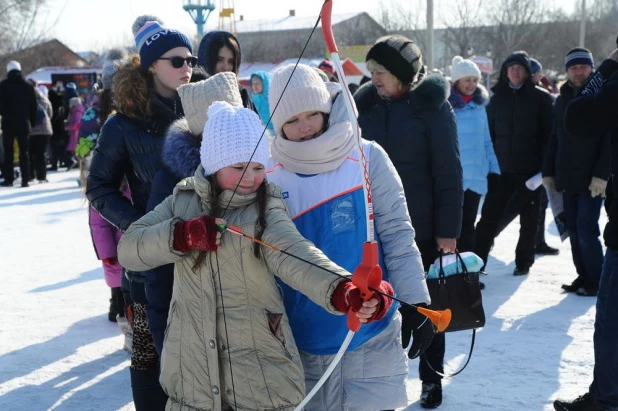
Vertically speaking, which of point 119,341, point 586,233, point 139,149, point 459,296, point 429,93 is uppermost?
point 429,93

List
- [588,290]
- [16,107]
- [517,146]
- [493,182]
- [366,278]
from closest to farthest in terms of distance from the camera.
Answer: [366,278], [588,290], [517,146], [493,182], [16,107]

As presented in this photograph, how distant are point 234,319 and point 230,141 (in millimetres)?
537

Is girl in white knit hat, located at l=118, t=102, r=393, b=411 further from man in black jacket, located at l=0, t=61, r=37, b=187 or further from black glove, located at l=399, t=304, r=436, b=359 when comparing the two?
man in black jacket, located at l=0, t=61, r=37, b=187

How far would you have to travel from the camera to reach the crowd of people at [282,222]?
2.32 metres

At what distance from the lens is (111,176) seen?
330cm

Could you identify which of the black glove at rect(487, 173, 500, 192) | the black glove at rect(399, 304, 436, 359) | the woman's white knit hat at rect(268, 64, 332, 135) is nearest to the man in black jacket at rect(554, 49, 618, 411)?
the black glove at rect(399, 304, 436, 359)

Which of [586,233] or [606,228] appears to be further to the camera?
[586,233]

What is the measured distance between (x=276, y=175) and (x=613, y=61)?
5.55ft

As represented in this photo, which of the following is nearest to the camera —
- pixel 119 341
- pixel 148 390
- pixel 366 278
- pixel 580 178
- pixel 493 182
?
pixel 366 278

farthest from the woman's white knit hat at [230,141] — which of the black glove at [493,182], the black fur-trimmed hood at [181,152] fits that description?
the black glove at [493,182]

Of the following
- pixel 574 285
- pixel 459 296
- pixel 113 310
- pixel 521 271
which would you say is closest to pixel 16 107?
pixel 113 310

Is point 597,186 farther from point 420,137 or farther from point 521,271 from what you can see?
point 420,137

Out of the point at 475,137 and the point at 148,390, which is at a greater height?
the point at 475,137

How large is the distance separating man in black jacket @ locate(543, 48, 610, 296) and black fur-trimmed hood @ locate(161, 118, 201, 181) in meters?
3.69
